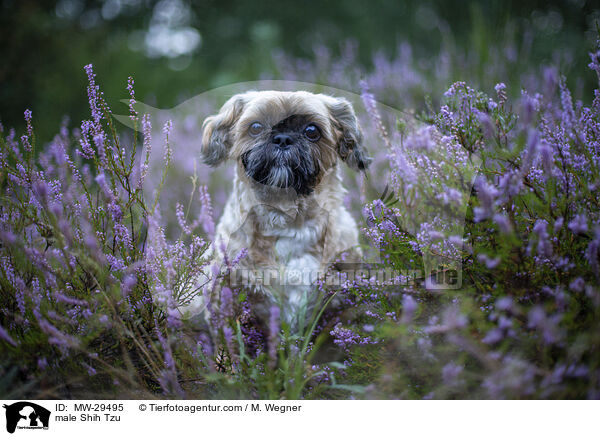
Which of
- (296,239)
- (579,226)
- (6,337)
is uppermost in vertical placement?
(579,226)

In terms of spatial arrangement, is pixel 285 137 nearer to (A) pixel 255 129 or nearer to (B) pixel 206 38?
(A) pixel 255 129

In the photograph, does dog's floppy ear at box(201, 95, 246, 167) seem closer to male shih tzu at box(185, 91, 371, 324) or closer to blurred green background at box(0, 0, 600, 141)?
male shih tzu at box(185, 91, 371, 324)

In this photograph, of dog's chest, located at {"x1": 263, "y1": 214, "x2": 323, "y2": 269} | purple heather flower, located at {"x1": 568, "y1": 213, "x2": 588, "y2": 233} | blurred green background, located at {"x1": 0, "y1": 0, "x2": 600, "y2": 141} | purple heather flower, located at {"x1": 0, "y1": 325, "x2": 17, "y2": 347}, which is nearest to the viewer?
purple heather flower, located at {"x1": 568, "y1": 213, "x2": 588, "y2": 233}

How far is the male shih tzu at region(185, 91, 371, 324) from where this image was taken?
1.84 meters

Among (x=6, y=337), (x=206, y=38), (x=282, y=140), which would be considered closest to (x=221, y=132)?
(x=282, y=140)

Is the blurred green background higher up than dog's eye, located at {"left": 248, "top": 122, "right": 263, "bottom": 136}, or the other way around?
the blurred green background

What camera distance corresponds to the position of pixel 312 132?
189cm

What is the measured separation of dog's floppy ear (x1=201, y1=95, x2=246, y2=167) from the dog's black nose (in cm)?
34
